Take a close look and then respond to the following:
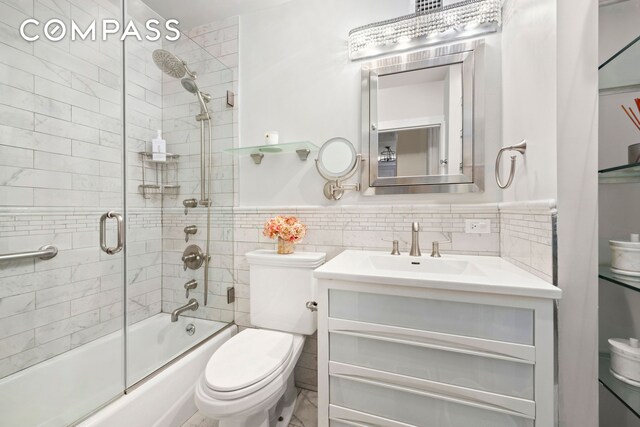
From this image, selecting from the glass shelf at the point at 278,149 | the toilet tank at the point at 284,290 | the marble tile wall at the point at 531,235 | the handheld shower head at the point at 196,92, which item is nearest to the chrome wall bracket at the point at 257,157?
the glass shelf at the point at 278,149

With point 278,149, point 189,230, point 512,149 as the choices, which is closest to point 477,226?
point 512,149

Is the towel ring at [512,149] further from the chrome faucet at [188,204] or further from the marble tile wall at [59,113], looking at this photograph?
the marble tile wall at [59,113]

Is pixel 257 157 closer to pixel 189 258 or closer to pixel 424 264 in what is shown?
pixel 189 258

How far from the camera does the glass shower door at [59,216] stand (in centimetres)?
109

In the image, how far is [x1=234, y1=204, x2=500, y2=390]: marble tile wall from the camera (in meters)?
1.29

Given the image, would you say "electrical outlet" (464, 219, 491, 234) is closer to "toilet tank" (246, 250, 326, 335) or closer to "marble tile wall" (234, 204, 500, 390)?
"marble tile wall" (234, 204, 500, 390)

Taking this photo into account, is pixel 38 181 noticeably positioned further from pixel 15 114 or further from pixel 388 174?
pixel 388 174

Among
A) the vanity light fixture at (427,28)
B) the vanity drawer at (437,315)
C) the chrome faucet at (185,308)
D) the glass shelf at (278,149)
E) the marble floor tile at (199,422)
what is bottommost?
the marble floor tile at (199,422)

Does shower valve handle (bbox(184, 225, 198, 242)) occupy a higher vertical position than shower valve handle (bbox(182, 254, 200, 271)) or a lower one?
higher

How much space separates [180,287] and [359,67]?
1.74 m

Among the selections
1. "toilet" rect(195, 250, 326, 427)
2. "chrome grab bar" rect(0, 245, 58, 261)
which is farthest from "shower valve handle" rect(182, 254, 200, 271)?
"chrome grab bar" rect(0, 245, 58, 261)

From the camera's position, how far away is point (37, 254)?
119cm

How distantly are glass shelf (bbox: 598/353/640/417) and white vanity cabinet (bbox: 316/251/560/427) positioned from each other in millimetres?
184

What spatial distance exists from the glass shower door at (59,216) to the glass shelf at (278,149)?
0.65 meters
